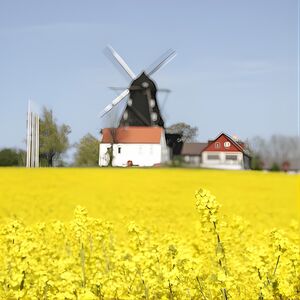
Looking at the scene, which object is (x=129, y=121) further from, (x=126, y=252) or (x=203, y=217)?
(x=203, y=217)

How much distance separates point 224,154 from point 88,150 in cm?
128

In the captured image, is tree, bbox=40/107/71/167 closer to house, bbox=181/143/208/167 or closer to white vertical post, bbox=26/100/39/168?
white vertical post, bbox=26/100/39/168

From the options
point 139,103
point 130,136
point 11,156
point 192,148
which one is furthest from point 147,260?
point 139,103

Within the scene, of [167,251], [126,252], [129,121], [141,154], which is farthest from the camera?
[129,121]

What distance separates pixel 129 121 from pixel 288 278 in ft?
12.3

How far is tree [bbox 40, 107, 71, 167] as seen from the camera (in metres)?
5.45

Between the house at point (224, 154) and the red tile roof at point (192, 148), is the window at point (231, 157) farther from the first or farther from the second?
the red tile roof at point (192, 148)

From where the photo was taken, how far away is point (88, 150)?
5.49 meters

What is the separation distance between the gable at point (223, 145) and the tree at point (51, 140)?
1332 mm

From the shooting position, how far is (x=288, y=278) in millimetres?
4848

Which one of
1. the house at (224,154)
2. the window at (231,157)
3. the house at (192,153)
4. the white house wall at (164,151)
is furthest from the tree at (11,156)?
the window at (231,157)

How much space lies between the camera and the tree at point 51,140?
5453mm

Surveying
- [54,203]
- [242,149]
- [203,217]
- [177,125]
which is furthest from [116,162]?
[54,203]

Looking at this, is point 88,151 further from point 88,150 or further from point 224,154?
point 224,154
